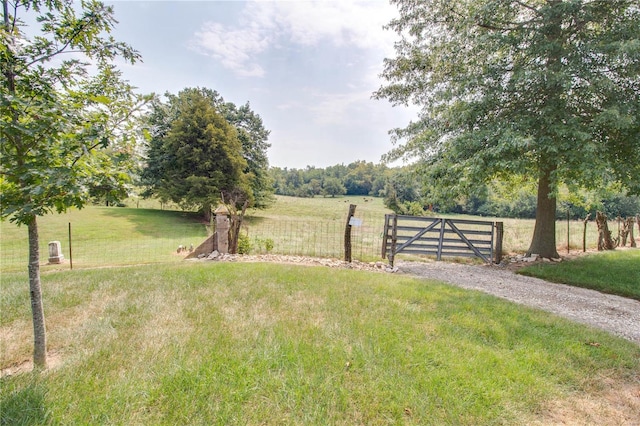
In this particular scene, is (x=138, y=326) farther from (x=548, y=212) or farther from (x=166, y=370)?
(x=548, y=212)

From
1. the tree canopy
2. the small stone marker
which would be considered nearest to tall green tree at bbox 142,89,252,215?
the tree canopy

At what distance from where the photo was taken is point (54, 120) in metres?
2.07

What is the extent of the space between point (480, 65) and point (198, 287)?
30.5ft

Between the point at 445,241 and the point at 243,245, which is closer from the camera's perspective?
the point at 243,245

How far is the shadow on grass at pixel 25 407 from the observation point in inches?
72.2

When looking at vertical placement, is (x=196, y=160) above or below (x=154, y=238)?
above

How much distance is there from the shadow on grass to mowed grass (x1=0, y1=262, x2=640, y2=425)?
1 centimetres

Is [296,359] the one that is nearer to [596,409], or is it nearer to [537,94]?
[596,409]

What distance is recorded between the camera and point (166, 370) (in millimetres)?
2404

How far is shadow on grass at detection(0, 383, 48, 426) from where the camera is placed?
183cm

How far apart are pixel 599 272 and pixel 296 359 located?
28.6 ft

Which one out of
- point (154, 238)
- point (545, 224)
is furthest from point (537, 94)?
point (154, 238)

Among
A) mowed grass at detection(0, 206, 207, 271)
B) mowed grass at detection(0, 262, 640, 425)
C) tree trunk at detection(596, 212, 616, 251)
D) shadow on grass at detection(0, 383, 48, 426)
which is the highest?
tree trunk at detection(596, 212, 616, 251)

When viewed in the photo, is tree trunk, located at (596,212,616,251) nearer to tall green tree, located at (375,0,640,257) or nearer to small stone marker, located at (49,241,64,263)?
tall green tree, located at (375,0,640,257)
